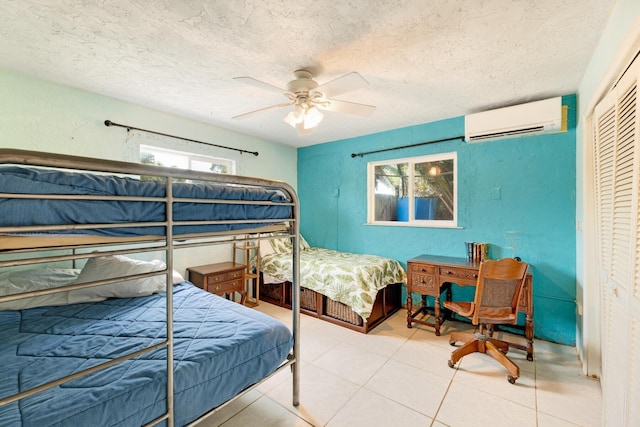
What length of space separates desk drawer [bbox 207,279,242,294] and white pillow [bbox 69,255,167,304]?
2.57ft

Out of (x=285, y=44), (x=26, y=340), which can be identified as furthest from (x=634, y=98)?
(x=26, y=340)

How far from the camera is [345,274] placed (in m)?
2.98

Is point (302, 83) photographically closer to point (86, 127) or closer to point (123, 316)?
point (123, 316)

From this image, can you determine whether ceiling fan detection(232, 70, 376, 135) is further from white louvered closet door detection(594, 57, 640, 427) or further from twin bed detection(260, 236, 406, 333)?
twin bed detection(260, 236, 406, 333)

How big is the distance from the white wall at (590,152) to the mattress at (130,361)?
88.4 inches

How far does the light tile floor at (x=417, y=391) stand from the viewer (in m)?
1.67

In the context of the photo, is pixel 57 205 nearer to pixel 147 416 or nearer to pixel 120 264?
pixel 147 416

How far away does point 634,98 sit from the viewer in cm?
114

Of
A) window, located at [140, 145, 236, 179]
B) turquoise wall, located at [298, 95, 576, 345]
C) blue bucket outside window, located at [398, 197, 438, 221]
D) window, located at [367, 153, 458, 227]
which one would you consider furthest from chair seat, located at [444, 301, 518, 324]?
window, located at [140, 145, 236, 179]

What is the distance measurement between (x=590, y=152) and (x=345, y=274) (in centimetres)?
229

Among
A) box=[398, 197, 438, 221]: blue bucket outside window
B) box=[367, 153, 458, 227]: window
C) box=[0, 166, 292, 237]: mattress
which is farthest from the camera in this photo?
box=[398, 197, 438, 221]: blue bucket outside window

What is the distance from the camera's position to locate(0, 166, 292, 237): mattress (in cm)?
81

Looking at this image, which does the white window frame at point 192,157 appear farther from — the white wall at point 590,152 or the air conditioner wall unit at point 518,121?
the white wall at point 590,152

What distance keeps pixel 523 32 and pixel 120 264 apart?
134 inches
